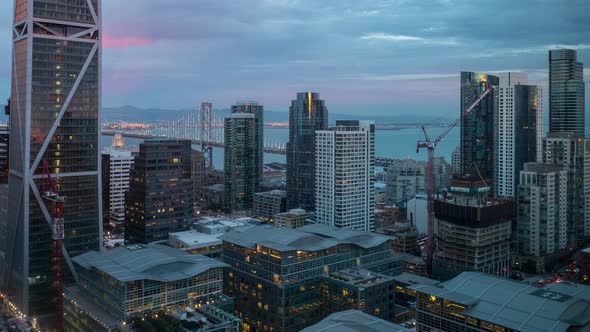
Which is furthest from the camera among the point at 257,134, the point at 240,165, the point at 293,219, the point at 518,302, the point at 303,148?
the point at 257,134

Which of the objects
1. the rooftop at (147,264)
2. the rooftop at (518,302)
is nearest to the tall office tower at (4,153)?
the rooftop at (147,264)

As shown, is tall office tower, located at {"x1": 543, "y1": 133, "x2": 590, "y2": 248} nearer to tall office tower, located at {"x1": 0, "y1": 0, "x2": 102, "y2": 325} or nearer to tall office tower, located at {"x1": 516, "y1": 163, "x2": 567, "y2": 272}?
tall office tower, located at {"x1": 516, "y1": 163, "x2": 567, "y2": 272}

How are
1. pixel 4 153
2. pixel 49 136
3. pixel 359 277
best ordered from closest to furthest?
pixel 359 277 < pixel 49 136 < pixel 4 153

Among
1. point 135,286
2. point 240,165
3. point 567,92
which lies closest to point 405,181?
point 240,165

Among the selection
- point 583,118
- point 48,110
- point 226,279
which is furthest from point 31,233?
point 583,118

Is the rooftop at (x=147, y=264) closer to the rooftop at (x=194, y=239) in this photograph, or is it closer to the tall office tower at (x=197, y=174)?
the rooftop at (x=194, y=239)

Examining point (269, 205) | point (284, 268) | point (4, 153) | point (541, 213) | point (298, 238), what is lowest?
point (269, 205)

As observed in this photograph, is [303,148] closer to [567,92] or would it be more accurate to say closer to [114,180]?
[114,180]
